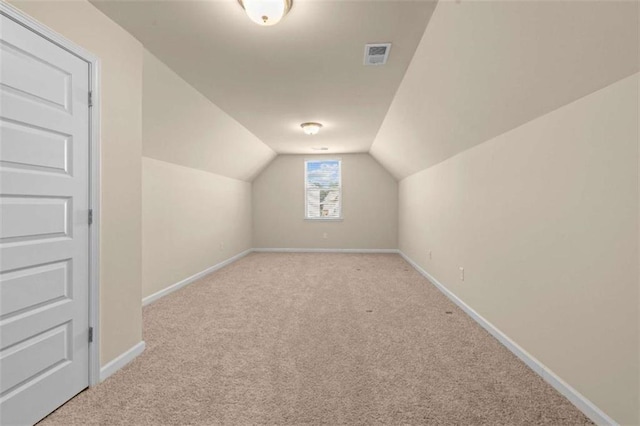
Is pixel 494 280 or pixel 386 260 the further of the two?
pixel 386 260

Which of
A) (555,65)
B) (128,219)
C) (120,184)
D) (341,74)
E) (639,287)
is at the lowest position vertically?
(639,287)

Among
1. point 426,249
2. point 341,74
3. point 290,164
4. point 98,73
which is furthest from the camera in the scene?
point 290,164

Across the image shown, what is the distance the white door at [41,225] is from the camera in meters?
1.46

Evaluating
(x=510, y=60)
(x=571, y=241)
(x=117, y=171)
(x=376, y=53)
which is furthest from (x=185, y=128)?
(x=571, y=241)

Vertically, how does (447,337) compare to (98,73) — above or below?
below

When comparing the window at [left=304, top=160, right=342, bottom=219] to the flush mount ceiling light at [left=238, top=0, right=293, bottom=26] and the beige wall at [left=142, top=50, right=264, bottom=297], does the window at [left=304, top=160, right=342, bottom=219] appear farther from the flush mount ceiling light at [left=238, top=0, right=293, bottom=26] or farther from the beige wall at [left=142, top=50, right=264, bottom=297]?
→ the flush mount ceiling light at [left=238, top=0, right=293, bottom=26]

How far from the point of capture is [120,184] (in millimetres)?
2121

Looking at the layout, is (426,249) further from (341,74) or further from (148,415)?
(148,415)

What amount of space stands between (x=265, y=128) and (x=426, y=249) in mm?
3328

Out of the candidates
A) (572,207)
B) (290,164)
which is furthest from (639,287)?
(290,164)

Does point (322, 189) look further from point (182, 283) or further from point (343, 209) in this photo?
point (182, 283)

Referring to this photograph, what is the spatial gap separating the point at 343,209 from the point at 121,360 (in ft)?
19.1

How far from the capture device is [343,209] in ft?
24.6

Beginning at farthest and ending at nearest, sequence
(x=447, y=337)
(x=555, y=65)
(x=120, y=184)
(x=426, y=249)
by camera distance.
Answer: (x=426, y=249) → (x=447, y=337) → (x=120, y=184) → (x=555, y=65)
